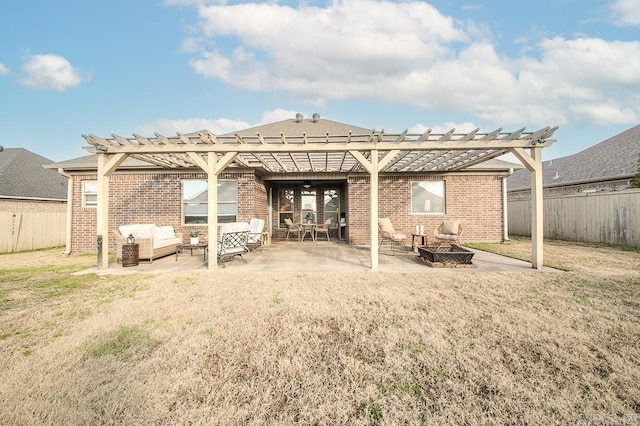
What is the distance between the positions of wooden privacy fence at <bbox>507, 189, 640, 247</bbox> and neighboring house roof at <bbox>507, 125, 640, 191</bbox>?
2.69 meters

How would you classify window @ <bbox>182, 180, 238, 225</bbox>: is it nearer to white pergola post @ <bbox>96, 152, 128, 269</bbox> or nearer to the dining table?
the dining table

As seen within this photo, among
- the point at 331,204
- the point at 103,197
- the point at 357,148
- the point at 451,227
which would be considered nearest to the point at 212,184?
the point at 103,197

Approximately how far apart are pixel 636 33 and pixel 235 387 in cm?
2121

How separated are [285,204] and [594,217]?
488 inches

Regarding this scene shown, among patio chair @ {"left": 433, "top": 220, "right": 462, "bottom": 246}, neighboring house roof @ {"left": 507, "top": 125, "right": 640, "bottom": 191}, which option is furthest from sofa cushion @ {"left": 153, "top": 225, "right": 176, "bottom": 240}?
neighboring house roof @ {"left": 507, "top": 125, "right": 640, "bottom": 191}

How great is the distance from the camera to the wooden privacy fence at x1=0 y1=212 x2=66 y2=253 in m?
9.66

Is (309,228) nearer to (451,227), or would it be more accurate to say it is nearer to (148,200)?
(451,227)

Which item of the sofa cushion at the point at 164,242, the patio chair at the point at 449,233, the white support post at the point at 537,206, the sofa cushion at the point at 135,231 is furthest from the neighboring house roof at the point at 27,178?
the white support post at the point at 537,206

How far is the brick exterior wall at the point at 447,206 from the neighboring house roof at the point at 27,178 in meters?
15.5

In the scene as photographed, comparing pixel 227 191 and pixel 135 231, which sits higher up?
pixel 227 191

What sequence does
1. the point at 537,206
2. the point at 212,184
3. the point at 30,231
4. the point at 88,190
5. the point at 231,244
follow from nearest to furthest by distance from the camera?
the point at 537,206, the point at 212,184, the point at 231,244, the point at 88,190, the point at 30,231

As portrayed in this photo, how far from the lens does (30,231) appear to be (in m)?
10.4

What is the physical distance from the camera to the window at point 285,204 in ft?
43.0

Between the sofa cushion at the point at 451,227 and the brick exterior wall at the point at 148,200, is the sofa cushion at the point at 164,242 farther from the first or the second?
the sofa cushion at the point at 451,227
